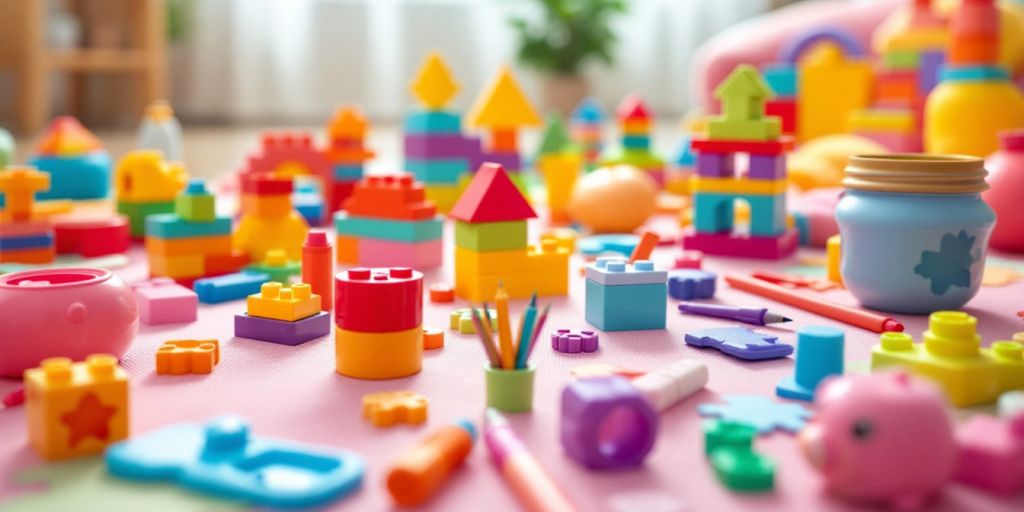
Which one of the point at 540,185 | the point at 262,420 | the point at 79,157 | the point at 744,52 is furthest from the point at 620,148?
the point at 262,420

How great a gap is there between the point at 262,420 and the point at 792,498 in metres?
0.45

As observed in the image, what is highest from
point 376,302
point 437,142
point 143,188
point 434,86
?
point 434,86

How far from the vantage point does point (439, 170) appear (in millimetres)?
2234

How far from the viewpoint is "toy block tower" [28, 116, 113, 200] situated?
2188 millimetres

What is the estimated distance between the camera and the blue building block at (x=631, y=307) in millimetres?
1198

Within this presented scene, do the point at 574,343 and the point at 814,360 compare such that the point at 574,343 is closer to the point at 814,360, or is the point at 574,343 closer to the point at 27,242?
the point at 814,360

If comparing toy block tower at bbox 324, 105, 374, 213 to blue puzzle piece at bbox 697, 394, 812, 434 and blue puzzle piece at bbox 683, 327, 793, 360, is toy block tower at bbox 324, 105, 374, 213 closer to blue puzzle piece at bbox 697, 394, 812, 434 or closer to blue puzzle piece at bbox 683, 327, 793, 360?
blue puzzle piece at bbox 683, 327, 793, 360

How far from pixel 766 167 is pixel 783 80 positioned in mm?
1142

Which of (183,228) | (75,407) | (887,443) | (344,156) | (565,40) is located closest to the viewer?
(887,443)

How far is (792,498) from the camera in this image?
2.39ft

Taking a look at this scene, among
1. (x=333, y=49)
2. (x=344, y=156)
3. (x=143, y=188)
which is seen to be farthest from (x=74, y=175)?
(x=333, y=49)

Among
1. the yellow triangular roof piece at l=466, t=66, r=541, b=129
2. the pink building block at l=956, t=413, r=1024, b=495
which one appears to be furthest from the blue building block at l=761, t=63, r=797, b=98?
the pink building block at l=956, t=413, r=1024, b=495

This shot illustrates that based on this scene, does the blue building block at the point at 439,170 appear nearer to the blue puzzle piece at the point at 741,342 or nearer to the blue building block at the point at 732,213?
the blue building block at the point at 732,213

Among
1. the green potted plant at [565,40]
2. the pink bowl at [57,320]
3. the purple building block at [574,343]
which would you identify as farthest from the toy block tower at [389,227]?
the green potted plant at [565,40]
